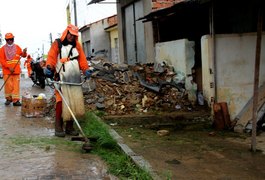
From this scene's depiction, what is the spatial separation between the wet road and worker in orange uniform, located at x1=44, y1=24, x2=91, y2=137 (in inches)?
17.6

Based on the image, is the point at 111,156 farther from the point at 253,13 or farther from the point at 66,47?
the point at 253,13

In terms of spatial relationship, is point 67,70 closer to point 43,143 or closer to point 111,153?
point 43,143

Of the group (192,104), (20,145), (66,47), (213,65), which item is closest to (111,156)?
(20,145)

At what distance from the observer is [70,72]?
22.5 ft

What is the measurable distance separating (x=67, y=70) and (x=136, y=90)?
11.2 ft

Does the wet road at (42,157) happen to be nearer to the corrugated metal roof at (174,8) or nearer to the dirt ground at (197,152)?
the dirt ground at (197,152)

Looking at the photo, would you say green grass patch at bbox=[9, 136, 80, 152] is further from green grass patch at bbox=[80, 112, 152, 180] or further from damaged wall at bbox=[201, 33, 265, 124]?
damaged wall at bbox=[201, 33, 265, 124]

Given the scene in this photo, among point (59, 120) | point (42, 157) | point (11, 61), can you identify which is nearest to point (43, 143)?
point (59, 120)

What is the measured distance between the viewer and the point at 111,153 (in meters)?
5.91

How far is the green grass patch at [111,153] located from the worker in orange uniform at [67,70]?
1.60 feet

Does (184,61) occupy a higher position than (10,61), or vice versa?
(10,61)

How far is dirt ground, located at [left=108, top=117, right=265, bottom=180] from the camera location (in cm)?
519

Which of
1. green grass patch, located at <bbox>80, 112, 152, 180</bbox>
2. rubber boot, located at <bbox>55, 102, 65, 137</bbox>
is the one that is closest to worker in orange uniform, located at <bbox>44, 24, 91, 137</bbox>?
rubber boot, located at <bbox>55, 102, 65, 137</bbox>

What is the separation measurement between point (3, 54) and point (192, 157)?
6687mm
